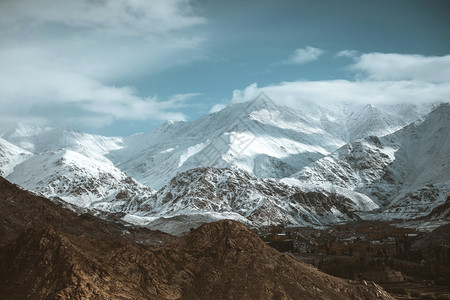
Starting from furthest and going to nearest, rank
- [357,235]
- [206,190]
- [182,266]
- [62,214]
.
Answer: [206,190] < [357,235] < [62,214] < [182,266]

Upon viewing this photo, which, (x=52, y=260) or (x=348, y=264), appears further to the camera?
(x=348, y=264)

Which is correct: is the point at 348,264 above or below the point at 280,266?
below

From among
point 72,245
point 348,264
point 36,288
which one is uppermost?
point 72,245

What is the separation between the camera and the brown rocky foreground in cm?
2620

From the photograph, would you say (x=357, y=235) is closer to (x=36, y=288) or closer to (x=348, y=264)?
(x=348, y=264)

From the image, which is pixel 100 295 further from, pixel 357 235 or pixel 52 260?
pixel 357 235

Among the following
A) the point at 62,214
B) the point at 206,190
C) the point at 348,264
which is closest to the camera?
the point at 62,214

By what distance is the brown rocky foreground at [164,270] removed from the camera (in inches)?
1032

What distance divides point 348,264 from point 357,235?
75.6 m

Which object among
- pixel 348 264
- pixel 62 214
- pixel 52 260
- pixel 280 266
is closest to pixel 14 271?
pixel 52 260

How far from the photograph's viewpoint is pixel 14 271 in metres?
27.8

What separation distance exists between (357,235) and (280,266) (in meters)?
131

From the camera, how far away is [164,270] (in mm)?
31047

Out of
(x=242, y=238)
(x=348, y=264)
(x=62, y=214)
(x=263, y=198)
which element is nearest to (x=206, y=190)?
(x=263, y=198)
